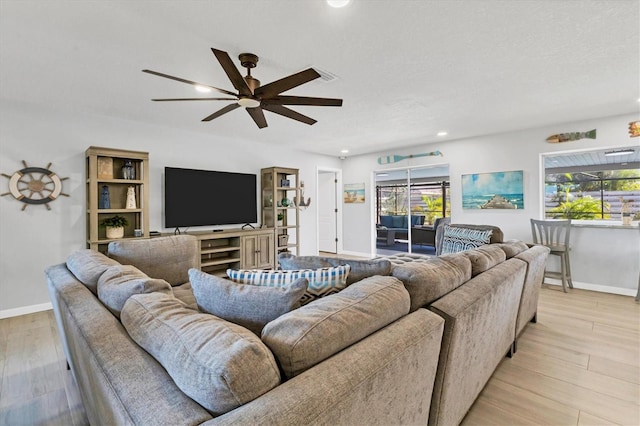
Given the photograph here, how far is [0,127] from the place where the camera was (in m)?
3.38

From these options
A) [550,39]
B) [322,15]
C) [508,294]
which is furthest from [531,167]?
[322,15]

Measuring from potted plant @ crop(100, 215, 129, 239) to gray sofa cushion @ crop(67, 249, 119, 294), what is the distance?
175 centimetres

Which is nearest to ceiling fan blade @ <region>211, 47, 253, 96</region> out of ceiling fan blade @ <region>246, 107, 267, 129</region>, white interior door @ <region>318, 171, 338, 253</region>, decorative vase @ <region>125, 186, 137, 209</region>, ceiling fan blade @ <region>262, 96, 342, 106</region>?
ceiling fan blade @ <region>262, 96, 342, 106</region>

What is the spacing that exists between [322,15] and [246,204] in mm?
3832

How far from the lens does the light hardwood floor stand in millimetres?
1795

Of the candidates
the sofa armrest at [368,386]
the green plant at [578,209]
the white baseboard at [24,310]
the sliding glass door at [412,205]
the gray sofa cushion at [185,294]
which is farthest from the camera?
the sliding glass door at [412,205]

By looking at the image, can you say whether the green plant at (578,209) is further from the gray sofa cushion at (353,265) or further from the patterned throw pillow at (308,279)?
the patterned throw pillow at (308,279)

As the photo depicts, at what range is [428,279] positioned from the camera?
58.8 inches

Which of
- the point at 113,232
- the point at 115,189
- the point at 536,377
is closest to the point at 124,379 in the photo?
the point at 536,377

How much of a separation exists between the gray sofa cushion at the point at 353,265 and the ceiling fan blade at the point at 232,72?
131 centimetres

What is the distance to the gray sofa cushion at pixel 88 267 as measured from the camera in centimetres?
175

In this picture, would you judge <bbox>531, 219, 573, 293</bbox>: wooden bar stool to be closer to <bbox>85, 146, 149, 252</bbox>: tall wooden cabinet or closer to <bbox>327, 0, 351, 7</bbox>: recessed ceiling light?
Answer: <bbox>327, 0, 351, 7</bbox>: recessed ceiling light

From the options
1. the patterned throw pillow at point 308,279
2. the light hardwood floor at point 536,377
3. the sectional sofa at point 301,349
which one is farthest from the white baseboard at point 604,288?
the patterned throw pillow at point 308,279

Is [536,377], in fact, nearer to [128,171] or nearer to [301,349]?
[301,349]
